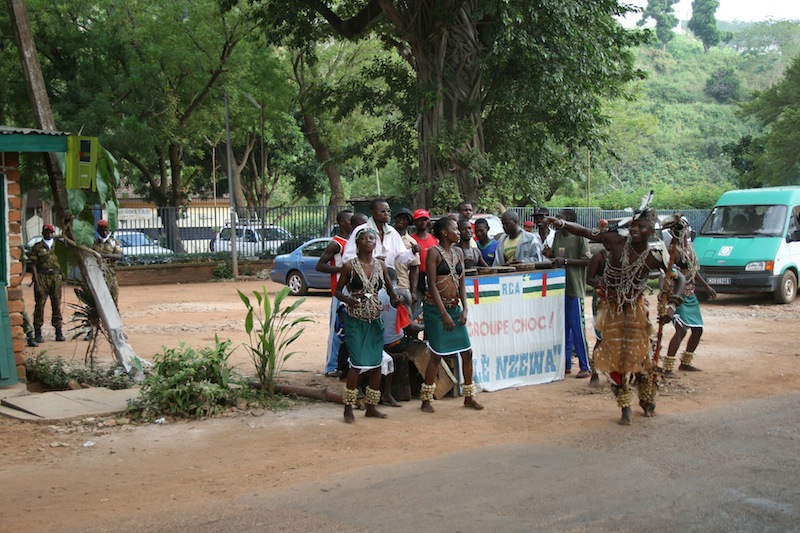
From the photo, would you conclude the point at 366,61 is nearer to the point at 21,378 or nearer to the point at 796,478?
the point at 21,378

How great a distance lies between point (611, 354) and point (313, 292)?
49.3 feet

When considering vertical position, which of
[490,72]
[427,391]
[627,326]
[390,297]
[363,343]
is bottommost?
[427,391]

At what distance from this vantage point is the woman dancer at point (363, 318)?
749 cm

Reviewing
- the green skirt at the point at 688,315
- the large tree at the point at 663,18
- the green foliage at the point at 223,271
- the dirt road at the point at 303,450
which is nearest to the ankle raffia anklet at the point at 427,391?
the dirt road at the point at 303,450

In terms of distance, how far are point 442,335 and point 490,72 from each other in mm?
16455

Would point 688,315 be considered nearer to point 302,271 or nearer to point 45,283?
point 45,283

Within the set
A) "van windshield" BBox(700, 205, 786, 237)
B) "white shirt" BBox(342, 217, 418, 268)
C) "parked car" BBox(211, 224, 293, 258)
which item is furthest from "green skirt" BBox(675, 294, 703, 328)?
"parked car" BBox(211, 224, 293, 258)

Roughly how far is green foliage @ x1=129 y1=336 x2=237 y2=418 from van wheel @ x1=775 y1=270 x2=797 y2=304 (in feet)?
40.9

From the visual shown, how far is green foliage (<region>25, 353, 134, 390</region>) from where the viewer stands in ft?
A: 30.8

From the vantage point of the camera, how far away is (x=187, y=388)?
7758 mm

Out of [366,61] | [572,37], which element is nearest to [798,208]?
[572,37]

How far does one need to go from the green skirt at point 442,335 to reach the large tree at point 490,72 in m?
13.3

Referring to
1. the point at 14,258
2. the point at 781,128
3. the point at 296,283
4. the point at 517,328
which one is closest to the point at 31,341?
the point at 14,258

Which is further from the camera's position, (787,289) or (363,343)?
(787,289)
